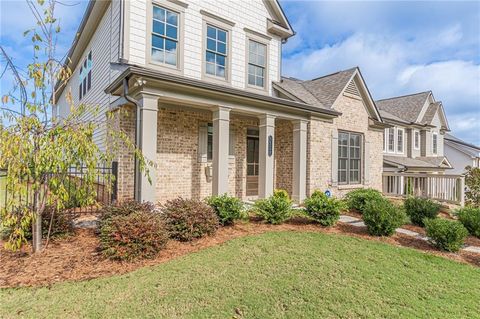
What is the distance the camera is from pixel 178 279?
3.95m

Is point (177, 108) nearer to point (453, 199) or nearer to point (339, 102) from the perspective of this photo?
point (339, 102)

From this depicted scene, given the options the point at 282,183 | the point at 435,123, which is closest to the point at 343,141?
the point at 282,183

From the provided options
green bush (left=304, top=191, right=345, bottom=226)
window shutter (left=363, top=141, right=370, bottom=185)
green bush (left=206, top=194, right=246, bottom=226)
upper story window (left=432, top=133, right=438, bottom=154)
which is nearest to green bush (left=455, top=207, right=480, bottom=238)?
green bush (left=304, top=191, right=345, bottom=226)

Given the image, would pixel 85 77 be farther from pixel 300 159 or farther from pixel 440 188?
pixel 440 188

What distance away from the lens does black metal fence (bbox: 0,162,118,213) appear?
4.29 meters

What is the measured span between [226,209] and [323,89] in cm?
837

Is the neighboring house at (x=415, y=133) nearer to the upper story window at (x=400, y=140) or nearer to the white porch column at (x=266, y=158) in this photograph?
the upper story window at (x=400, y=140)

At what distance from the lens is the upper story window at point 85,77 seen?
11680 millimetres

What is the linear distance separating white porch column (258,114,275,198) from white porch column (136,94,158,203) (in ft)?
12.6

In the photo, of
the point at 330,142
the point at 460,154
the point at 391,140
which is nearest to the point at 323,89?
the point at 330,142

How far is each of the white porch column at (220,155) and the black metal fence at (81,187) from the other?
278 cm

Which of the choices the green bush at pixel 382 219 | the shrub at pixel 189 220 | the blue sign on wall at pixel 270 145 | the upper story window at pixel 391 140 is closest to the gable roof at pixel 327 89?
the blue sign on wall at pixel 270 145

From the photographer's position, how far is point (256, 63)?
1120 centimetres

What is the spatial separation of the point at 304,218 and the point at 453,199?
28.5 feet
